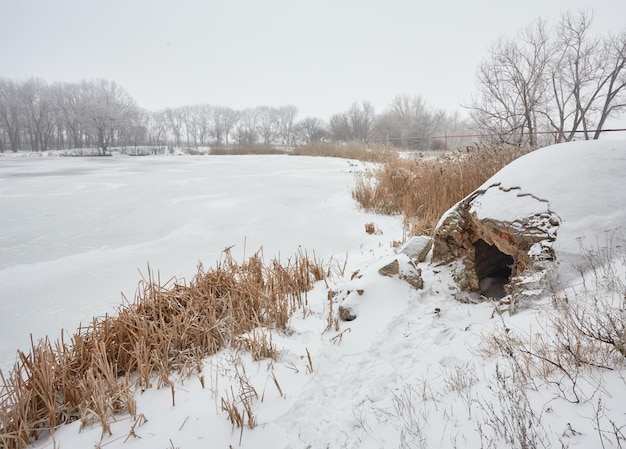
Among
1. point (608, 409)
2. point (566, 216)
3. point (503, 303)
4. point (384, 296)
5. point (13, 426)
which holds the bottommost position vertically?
point (13, 426)

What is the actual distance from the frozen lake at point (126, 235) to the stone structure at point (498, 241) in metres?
1.96

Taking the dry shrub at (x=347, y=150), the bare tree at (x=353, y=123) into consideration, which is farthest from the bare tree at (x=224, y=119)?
the dry shrub at (x=347, y=150)

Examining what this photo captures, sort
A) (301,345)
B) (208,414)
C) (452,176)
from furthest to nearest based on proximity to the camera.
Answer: (452,176)
(301,345)
(208,414)

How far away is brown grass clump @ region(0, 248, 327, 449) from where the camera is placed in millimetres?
1904

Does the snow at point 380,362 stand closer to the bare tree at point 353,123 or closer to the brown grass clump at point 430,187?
the brown grass clump at point 430,187

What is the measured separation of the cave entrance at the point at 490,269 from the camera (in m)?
3.29

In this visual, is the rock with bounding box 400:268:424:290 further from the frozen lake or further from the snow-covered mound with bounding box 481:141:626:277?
the frozen lake

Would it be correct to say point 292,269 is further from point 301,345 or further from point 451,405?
point 451,405

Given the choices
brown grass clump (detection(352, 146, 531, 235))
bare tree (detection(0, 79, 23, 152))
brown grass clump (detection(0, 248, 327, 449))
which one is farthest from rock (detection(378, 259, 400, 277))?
bare tree (detection(0, 79, 23, 152))

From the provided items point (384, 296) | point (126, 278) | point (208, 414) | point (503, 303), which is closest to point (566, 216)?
point (503, 303)

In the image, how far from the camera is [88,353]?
230cm

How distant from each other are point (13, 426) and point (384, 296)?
287 centimetres

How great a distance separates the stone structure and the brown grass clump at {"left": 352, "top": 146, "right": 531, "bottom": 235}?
1.48 m

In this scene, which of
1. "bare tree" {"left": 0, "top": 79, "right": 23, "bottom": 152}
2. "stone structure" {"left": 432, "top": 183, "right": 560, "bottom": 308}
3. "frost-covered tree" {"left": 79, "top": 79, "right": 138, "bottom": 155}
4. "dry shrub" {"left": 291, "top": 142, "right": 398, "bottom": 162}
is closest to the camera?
"stone structure" {"left": 432, "top": 183, "right": 560, "bottom": 308}
